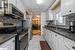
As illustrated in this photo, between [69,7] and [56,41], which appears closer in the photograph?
[69,7]

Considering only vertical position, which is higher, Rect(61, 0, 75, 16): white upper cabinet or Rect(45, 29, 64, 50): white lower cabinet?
Rect(61, 0, 75, 16): white upper cabinet

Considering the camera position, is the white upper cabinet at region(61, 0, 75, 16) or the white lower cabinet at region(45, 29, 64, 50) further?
the white lower cabinet at region(45, 29, 64, 50)

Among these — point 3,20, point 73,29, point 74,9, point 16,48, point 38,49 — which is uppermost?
point 74,9

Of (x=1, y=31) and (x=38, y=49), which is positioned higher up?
(x=1, y=31)

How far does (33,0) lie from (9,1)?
275 centimetres

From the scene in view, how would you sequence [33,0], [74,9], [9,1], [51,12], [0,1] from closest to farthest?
[74,9] < [0,1] < [9,1] < [33,0] < [51,12]

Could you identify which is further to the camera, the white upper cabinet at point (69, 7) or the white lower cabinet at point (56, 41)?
the white lower cabinet at point (56, 41)

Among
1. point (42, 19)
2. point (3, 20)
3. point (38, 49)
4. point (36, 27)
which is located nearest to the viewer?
point (3, 20)

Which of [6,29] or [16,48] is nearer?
[16,48]

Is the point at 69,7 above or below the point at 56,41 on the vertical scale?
above

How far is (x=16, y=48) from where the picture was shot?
2.75m

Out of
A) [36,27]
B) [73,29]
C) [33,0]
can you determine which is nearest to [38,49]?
[73,29]

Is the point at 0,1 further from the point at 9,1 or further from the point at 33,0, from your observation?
the point at 33,0

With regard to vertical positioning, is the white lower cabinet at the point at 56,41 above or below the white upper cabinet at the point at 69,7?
below
